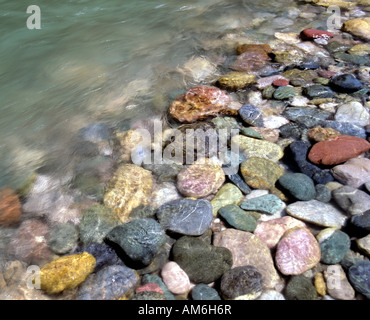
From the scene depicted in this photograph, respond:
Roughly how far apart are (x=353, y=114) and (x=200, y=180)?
1834 millimetres

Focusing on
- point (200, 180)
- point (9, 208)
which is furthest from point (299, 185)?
point (9, 208)

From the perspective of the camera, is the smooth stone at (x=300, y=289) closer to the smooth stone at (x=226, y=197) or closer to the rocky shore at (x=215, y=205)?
the rocky shore at (x=215, y=205)

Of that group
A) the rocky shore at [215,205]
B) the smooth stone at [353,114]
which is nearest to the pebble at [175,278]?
the rocky shore at [215,205]

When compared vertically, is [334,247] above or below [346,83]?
below

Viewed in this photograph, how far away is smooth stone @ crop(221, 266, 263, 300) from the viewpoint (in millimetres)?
2299

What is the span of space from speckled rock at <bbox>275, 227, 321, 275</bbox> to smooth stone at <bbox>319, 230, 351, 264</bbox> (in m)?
0.05

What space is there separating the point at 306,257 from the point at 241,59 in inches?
130

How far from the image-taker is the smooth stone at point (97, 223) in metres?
2.78

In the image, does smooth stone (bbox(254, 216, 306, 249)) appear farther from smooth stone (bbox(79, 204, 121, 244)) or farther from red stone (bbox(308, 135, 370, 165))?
smooth stone (bbox(79, 204, 121, 244))

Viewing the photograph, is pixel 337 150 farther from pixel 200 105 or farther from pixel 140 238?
pixel 140 238

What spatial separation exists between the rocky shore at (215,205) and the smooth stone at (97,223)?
0.01 m

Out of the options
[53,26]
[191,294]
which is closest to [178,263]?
[191,294]

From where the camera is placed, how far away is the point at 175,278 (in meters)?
2.42
